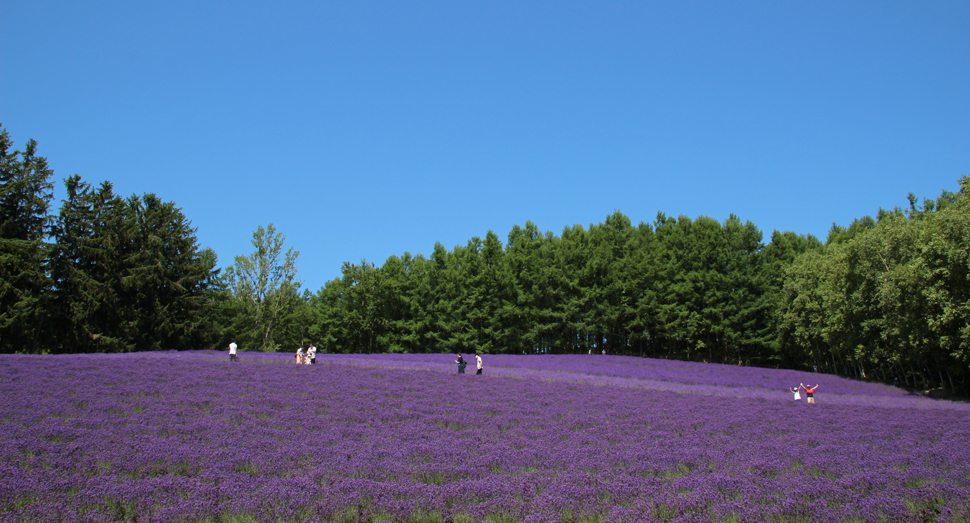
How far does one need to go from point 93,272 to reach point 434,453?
4696 cm

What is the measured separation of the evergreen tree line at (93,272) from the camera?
40.5m

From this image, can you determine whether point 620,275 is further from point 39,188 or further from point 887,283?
point 39,188

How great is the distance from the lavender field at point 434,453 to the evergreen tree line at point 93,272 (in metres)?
20.1

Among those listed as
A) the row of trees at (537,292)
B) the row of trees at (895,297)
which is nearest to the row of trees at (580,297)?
the row of trees at (537,292)

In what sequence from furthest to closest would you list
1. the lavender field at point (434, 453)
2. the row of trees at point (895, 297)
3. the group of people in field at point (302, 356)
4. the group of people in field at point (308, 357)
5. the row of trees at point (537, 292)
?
the row of trees at point (537, 292)
the group of people in field at point (308, 357)
the group of people in field at point (302, 356)
the row of trees at point (895, 297)
the lavender field at point (434, 453)

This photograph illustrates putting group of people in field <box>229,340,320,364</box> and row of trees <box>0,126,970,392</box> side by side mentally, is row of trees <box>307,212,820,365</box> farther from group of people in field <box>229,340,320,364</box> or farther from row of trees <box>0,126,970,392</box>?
group of people in field <box>229,340,320,364</box>

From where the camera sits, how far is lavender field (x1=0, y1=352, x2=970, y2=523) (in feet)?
27.1

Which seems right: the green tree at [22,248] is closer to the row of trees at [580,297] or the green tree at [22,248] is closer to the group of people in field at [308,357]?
the group of people in field at [308,357]

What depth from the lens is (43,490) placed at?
8.48 m

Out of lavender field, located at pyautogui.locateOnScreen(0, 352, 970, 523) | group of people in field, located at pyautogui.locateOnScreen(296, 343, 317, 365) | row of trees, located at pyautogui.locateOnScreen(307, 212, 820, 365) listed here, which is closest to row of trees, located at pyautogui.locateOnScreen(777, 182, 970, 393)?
row of trees, located at pyautogui.locateOnScreen(307, 212, 820, 365)

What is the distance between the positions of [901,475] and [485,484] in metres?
8.97

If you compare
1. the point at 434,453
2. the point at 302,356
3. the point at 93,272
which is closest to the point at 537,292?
the point at 302,356

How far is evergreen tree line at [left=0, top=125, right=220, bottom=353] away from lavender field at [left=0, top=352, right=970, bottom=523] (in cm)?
2013

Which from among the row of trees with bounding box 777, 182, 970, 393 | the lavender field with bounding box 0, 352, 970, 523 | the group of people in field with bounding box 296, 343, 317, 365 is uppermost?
the row of trees with bounding box 777, 182, 970, 393
